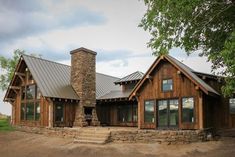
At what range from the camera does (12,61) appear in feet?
150

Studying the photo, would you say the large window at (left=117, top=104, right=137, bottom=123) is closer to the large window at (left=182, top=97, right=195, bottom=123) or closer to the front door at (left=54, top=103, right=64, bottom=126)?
the front door at (left=54, top=103, right=64, bottom=126)

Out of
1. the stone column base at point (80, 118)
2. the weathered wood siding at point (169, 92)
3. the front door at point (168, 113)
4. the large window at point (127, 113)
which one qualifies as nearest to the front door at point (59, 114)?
the stone column base at point (80, 118)

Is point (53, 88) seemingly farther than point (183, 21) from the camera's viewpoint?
Yes

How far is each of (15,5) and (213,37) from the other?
32.8 feet

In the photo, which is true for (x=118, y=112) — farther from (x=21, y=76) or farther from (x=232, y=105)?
(x=232, y=105)

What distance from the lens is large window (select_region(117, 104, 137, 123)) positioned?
1065 inches

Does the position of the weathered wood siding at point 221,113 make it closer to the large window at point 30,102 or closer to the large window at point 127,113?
the large window at point 127,113

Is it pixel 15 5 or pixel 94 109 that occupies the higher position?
pixel 15 5

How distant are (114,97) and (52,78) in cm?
576

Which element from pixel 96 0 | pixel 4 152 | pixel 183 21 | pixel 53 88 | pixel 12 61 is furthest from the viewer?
pixel 12 61

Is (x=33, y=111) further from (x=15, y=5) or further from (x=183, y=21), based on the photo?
(x=183, y=21)

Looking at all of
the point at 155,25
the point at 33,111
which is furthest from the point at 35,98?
the point at 155,25

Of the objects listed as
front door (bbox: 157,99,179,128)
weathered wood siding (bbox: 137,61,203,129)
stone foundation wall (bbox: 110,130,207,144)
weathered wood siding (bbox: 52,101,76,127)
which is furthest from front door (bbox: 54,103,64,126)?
front door (bbox: 157,99,179,128)

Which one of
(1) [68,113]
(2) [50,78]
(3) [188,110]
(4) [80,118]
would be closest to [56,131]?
(1) [68,113]
